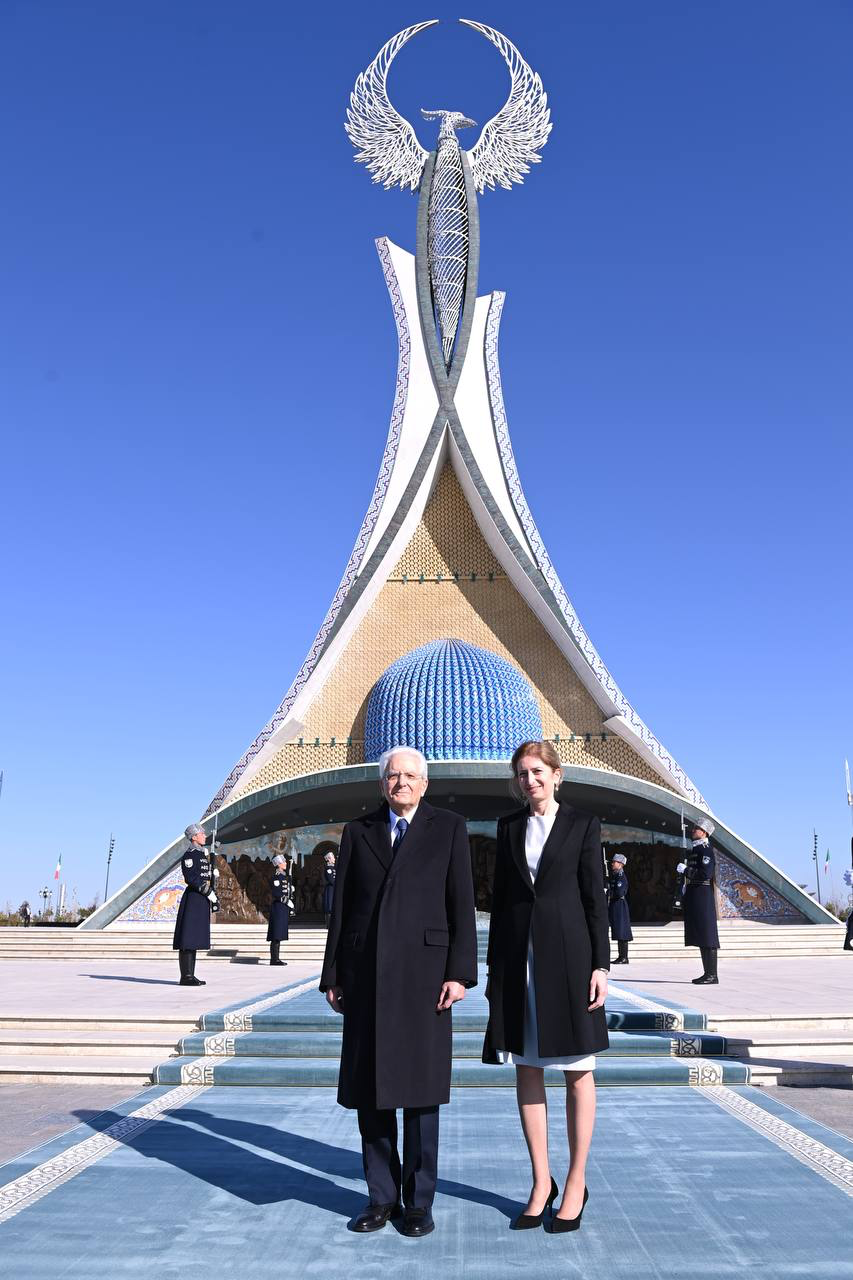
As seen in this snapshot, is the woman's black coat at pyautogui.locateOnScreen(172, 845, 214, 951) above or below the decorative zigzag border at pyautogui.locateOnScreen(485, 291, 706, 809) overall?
below

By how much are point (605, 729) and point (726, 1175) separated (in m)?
19.5

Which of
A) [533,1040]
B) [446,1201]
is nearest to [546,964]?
[533,1040]

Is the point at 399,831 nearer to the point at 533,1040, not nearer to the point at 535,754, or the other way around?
the point at 535,754

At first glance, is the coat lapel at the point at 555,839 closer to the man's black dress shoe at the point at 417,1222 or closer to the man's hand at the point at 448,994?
the man's hand at the point at 448,994

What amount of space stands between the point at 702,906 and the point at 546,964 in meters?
6.92

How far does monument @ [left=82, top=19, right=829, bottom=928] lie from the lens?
2036 cm

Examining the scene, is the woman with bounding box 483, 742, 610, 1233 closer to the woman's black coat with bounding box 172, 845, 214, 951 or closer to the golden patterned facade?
the woman's black coat with bounding box 172, 845, 214, 951

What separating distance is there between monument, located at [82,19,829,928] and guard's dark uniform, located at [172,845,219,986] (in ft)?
31.1

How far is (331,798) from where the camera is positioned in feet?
70.7

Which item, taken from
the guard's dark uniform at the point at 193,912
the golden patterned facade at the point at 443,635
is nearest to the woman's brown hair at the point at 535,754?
the guard's dark uniform at the point at 193,912

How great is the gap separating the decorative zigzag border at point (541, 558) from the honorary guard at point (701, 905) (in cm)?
1133

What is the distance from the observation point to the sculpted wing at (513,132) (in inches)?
1024

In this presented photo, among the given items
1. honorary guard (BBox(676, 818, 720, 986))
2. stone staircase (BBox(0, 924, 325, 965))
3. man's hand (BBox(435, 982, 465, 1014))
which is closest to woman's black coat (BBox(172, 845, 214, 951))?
honorary guard (BBox(676, 818, 720, 986))

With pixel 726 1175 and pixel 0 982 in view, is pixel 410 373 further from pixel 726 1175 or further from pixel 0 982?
pixel 726 1175
